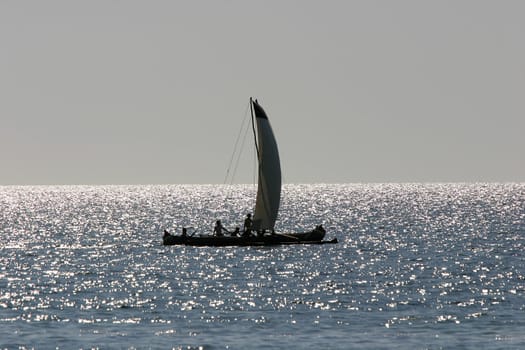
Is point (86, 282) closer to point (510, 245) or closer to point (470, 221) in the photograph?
point (510, 245)

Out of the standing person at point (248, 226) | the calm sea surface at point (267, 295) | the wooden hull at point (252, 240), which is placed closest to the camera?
the calm sea surface at point (267, 295)

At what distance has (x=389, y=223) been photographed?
145375 millimetres

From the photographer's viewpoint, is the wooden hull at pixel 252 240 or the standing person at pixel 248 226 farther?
the standing person at pixel 248 226

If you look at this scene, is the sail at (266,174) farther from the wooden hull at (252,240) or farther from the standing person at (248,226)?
the wooden hull at (252,240)

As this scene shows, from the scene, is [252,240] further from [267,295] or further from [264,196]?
[267,295]

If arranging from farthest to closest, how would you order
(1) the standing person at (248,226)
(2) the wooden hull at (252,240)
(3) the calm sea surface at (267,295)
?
(1) the standing person at (248,226)
(2) the wooden hull at (252,240)
(3) the calm sea surface at (267,295)

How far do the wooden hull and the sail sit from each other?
4.55 ft

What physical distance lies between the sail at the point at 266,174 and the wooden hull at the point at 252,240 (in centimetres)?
139

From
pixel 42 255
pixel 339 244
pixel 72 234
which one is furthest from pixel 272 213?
pixel 72 234

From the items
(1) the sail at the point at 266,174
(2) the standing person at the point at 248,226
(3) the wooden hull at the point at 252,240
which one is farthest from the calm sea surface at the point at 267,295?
(1) the sail at the point at 266,174

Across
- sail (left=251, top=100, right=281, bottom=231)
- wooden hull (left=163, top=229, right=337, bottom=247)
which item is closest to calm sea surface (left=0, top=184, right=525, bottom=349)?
wooden hull (left=163, top=229, right=337, bottom=247)

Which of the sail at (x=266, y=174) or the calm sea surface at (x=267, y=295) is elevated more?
the sail at (x=266, y=174)

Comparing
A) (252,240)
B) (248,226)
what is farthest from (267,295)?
(248,226)

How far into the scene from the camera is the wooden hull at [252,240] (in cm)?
8931
